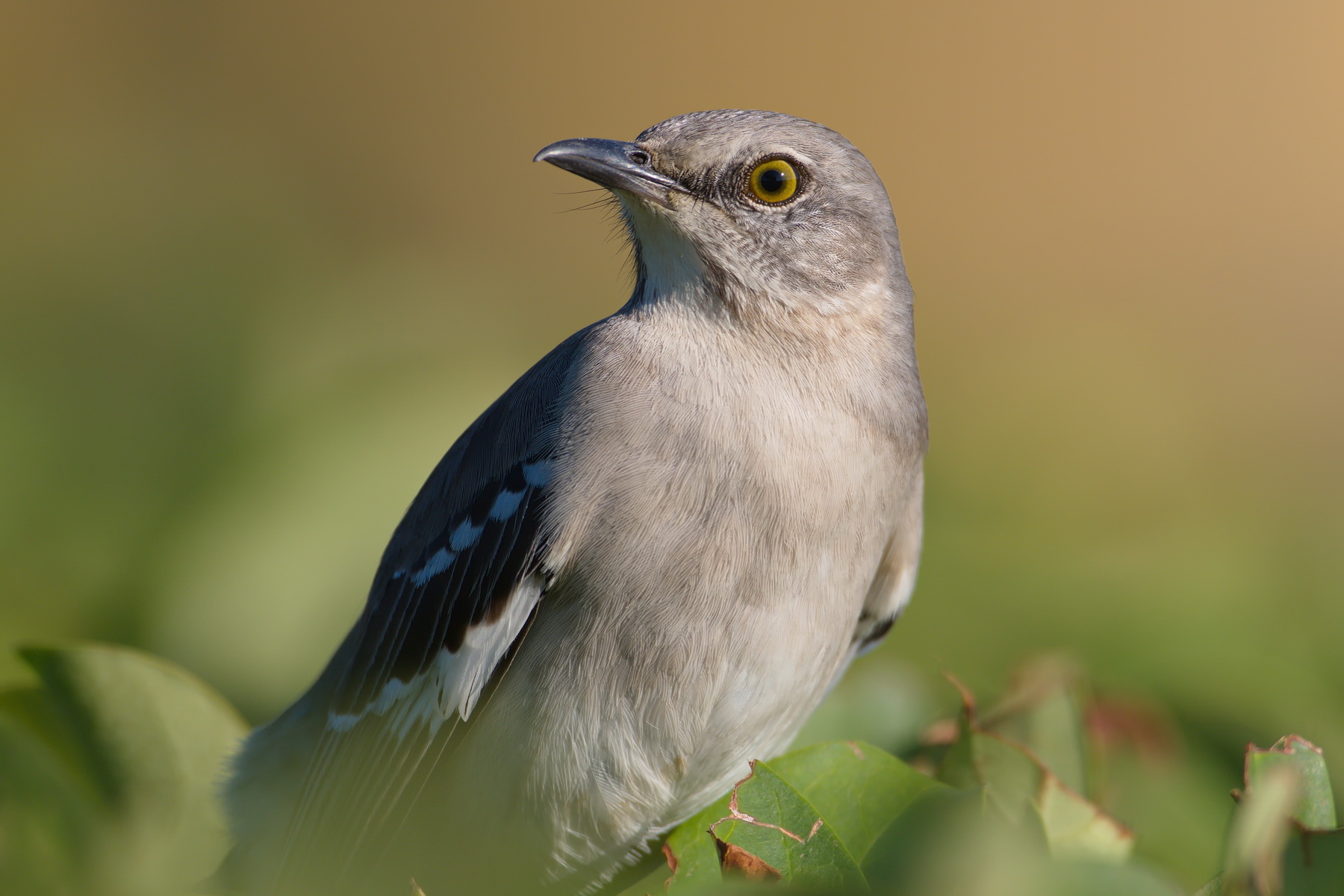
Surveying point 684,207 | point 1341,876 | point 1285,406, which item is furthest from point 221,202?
point 1285,406

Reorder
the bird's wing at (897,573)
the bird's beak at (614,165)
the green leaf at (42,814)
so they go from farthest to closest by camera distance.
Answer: the bird's wing at (897,573)
the bird's beak at (614,165)
the green leaf at (42,814)

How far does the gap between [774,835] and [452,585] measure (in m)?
1.29

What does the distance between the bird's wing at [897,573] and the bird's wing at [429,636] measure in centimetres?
106

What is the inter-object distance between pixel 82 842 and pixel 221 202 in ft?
11.9

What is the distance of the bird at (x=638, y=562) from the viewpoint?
225cm

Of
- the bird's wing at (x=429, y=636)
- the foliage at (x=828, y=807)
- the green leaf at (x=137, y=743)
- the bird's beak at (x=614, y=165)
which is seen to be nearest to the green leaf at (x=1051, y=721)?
the foliage at (x=828, y=807)

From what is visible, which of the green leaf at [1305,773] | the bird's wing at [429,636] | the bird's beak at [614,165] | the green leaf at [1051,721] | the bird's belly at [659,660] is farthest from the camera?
the bird's beak at [614,165]

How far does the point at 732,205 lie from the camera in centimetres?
264

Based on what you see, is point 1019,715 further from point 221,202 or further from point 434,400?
point 221,202

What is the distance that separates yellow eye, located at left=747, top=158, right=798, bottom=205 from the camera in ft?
8.67

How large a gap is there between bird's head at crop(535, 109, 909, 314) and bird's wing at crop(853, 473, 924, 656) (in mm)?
635

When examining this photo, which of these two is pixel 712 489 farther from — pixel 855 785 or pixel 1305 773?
pixel 1305 773

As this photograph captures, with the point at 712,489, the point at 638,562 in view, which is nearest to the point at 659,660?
the point at 638,562

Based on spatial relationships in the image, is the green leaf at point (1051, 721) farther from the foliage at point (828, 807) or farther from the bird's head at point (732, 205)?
the bird's head at point (732, 205)
